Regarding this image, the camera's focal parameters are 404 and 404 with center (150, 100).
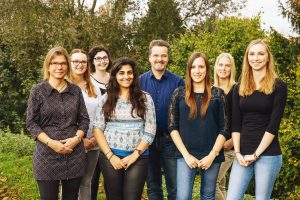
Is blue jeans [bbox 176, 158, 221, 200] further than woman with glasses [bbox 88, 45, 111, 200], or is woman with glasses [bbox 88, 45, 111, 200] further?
woman with glasses [bbox 88, 45, 111, 200]

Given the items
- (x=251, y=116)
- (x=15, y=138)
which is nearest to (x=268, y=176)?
(x=251, y=116)

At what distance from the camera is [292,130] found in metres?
14.8

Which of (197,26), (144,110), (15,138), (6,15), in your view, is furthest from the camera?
(197,26)

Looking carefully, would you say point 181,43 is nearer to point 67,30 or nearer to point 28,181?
point 67,30

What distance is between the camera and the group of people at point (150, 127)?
14.2 feet

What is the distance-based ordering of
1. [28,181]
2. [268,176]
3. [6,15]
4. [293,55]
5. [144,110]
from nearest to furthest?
[268,176] → [144,110] → [28,181] → [293,55] → [6,15]

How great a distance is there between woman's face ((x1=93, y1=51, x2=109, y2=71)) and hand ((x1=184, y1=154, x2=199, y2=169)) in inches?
75.8

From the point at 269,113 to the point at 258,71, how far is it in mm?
487

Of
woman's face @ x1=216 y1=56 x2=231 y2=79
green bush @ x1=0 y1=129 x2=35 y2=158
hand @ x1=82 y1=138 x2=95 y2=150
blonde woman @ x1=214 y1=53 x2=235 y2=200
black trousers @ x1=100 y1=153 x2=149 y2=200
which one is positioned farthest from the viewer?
green bush @ x1=0 y1=129 x2=35 y2=158

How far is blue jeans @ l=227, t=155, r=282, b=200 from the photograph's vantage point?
4293 mm

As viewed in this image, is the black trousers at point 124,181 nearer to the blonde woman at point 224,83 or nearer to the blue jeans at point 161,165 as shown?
the blue jeans at point 161,165

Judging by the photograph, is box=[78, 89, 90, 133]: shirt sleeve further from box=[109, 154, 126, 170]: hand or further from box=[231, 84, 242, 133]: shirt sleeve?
box=[231, 84, 242, 133]: shirt sleeve

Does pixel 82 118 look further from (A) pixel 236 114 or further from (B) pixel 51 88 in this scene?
(A) pixel 236 114

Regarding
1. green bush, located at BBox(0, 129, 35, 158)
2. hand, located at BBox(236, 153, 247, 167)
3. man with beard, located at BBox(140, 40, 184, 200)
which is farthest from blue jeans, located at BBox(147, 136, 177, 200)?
green bush, located at BBox(0, 129, 35, 158)
